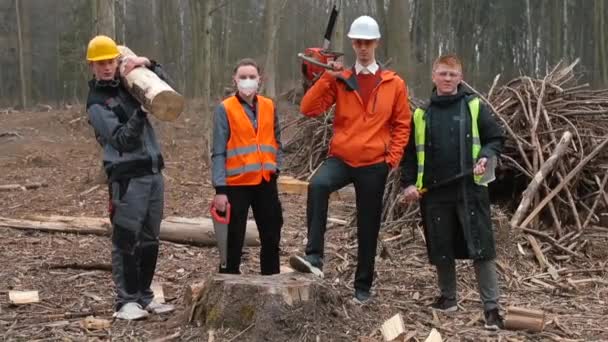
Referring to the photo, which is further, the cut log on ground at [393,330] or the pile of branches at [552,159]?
the pile of branches at [552,159]

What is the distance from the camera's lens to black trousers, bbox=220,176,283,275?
517 cm

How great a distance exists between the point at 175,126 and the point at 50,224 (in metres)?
10.1

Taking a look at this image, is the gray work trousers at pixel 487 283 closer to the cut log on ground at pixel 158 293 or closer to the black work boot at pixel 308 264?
the black work boot at pixel 308 264

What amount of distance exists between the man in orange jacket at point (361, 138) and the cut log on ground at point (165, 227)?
2395mm

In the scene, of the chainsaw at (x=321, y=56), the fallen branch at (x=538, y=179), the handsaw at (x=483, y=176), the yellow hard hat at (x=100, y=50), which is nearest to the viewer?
the yellow hard hat at (x=100, y=50)

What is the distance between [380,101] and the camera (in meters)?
5.14

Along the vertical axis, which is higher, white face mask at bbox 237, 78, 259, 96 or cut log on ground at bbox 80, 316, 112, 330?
white face mask at bbox 237, 78, 259, 96

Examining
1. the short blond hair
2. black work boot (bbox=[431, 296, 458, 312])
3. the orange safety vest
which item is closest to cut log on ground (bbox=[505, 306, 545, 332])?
black work boot (bbox=[431, 296, 458, 312])

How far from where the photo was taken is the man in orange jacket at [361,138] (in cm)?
513

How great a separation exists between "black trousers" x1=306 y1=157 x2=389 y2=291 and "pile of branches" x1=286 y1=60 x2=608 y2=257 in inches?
89.6

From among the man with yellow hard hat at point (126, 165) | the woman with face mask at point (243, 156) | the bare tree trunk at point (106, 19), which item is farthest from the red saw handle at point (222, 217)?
the bare tree trunk at point (106, 19)

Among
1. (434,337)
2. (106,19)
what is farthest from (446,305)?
(106,19)

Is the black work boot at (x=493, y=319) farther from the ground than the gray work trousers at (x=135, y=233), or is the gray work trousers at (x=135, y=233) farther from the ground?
the gray work trousers at (x=135, y=233)

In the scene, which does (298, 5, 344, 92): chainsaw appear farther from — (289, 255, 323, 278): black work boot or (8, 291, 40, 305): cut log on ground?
(8, 291, 40, 305): cut log on ground
